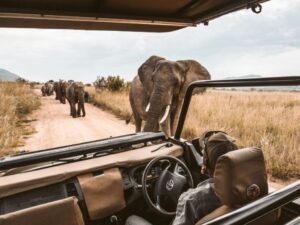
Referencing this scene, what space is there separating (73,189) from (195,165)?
1244 millimetres

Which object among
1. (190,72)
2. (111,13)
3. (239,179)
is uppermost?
(111,13)

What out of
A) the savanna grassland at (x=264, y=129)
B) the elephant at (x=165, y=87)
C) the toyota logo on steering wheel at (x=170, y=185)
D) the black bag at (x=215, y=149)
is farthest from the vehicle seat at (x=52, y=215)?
the elephant at (x=165, y=87)

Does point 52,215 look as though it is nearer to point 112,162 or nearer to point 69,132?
point 112,162

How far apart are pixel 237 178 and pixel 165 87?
5.54 m

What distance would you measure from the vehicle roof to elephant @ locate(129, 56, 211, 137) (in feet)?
10.7

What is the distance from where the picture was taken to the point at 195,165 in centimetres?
329

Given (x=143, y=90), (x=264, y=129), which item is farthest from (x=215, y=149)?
(x=143, y=90)

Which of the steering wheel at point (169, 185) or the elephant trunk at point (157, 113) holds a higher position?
the elephant trunk at point (157, 113)

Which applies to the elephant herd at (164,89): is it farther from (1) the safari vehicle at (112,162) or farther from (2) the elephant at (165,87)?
(1) the safari vehicle at (112,162)

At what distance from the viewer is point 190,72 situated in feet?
25.3

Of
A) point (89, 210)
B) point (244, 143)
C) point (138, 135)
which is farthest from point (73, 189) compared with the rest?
point (244, 143)

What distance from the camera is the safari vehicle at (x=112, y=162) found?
2.53 meters

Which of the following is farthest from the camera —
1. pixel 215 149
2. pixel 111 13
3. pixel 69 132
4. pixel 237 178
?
pixel 69 132

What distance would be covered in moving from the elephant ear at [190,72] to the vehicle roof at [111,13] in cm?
393
